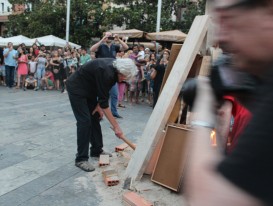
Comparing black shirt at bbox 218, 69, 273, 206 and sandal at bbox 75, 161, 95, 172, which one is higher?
black shirt at bbox 218, 69, 273, 206

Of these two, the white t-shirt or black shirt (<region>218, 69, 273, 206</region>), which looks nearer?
black shirt (<region>218, 69, 273, 206</region>)

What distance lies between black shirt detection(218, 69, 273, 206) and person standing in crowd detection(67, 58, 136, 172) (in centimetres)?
352

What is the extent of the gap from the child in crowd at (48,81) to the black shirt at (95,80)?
32.4 ft

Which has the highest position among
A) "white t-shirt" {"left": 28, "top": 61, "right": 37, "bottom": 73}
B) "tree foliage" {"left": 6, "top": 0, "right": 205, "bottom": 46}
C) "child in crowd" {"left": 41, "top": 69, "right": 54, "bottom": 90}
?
"tree foliage" {"left": 6, "top": 0, "right": 205, "bottom": 46}

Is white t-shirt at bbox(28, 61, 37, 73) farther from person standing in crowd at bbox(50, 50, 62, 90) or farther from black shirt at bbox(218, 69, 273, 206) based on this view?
black shirt at bbox(218, 69, 273, 206)

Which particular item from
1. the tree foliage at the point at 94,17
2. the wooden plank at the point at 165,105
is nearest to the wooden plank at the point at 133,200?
the wooden plank at the point at 165,105

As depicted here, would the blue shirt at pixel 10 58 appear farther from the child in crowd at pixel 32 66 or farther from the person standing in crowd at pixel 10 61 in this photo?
the child in crowd at pixel 32 66

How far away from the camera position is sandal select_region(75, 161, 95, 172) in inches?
182

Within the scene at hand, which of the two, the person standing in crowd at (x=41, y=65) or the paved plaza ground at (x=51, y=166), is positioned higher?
the person standing in crowd at (x=41, y=65)

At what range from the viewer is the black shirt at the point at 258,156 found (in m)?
0.67

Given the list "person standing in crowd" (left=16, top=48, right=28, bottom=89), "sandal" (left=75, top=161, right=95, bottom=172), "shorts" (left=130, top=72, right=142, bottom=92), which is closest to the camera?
"sandal" (left=75, top=161, right=95, bottom=172)

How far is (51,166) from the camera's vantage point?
473 centimetres

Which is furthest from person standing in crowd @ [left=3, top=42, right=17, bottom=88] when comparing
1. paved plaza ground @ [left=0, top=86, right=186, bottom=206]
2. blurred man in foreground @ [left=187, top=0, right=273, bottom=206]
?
blurred man in foreground @ [left=187, top=0, right=273, bottom=206]

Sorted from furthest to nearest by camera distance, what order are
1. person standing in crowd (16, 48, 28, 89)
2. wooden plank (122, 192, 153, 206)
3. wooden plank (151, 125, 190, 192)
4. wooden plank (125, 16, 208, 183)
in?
person standing in crowd (16, 48, 28, 89) < wooden plank (125, 16, 208, 183) < wooden plank (151, 125, 190, 192) < wooden plank (122, 192, 153, 206)
